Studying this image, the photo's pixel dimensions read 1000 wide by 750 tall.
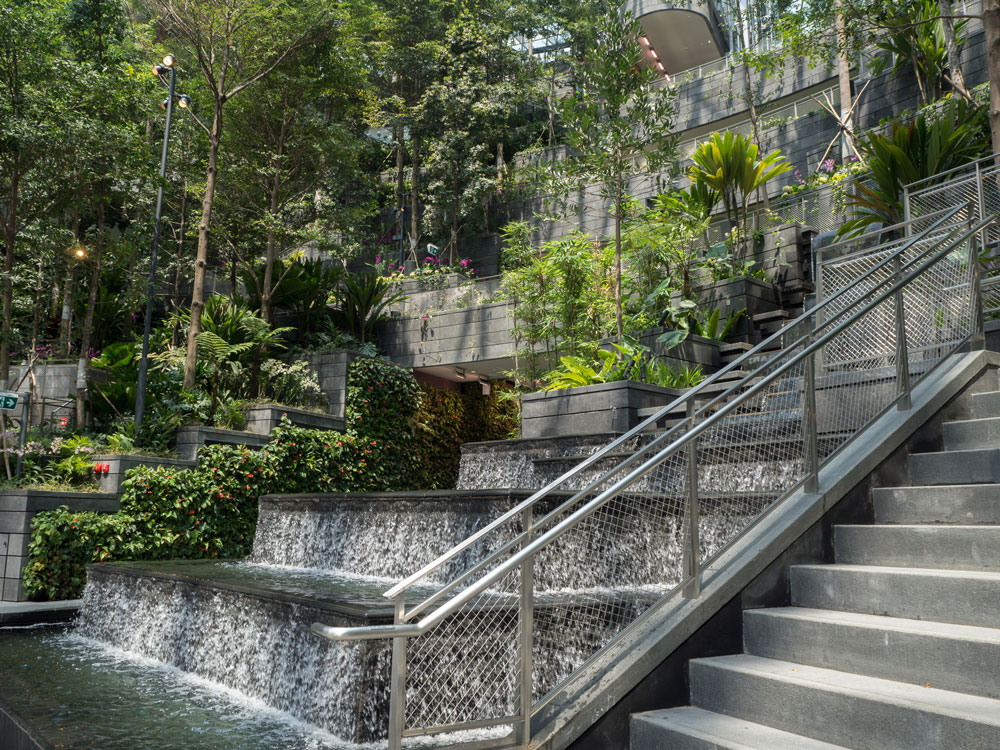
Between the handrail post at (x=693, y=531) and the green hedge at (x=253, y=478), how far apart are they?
802cm

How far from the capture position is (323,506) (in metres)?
8.45

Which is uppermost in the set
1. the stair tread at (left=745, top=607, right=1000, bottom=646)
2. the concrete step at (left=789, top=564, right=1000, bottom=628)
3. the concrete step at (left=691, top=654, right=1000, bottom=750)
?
the concrete step at (left=789, top=564, right=1000, bottom=628)

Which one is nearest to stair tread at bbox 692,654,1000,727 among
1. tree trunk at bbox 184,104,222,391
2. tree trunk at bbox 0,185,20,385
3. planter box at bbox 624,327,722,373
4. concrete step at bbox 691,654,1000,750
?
concrete step at bbox 691,654,1000,750

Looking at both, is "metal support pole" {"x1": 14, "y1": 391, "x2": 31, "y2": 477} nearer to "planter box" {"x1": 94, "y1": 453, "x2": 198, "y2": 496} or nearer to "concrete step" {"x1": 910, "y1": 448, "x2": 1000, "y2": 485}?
"planter box" {"x1": 94, "y1": 453, "x2": 198, "y2": 496}

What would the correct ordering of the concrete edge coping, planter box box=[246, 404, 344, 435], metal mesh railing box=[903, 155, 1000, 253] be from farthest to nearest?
1. planter box box=[246, 404, 344, 435]
2. metal mesh railing box=[903, 155, 1000, 253]
3. the concrete edge coping

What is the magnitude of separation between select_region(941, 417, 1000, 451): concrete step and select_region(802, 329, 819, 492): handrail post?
3.29 ft

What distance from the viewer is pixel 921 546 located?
12.5 ft

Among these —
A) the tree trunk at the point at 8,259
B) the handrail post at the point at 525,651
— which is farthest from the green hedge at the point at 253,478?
the handrail post at the point at 525,651

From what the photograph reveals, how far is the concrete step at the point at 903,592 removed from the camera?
3.31 meters

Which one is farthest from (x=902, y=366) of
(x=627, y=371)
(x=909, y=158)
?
(x=909, y=158)

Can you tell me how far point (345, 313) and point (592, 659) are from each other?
12.9m

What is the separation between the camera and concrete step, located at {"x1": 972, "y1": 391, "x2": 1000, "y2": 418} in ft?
15.8

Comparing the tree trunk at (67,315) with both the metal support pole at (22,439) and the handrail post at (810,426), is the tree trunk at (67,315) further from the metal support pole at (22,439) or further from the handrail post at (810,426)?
the handrail post at (810,426)

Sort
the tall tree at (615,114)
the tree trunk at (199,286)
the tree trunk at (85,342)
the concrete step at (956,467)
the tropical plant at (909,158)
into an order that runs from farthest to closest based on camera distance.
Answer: the tree trunk at (199,286)
the tree trunk at (85,342)
the tall tree at (615,114)
the tropical plant at (909,158)
the concrete step at (956,467)
